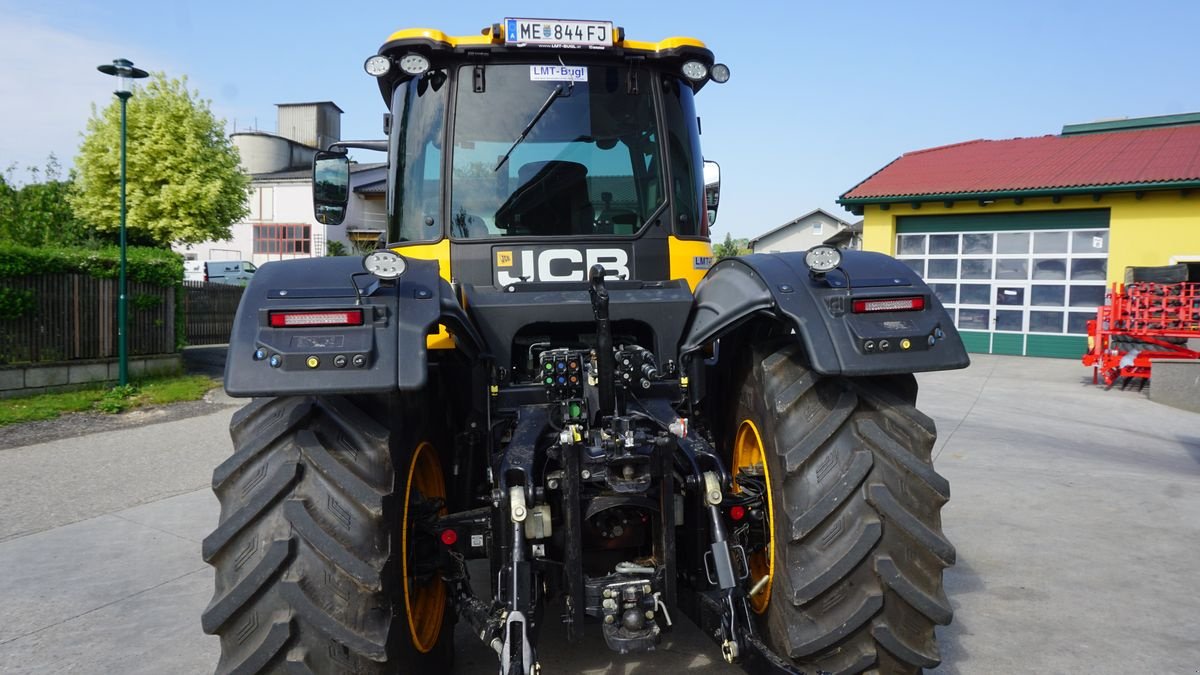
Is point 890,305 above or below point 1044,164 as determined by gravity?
below

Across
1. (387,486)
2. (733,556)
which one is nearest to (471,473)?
(387,486)

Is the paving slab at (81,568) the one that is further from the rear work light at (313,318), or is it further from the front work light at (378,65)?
the front work light at (378,65)

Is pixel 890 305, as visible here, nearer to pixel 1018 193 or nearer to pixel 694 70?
pixel 694 70

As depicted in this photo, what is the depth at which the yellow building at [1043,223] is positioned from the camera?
1777 centimetres

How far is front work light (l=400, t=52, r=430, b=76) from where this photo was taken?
3734 mm

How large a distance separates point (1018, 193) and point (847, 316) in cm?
1843

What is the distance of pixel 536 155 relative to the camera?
12.5 ft

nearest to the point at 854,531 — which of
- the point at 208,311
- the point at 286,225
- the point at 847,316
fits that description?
the point at 847,316

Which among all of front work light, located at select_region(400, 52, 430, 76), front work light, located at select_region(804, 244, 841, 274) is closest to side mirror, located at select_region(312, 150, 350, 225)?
front work light, located at select_region(400, 52, 430, 76)

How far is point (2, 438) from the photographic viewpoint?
9.09 metres

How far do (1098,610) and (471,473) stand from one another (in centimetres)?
351

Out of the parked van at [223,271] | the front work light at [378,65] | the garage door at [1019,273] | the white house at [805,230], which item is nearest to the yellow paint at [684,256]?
the front work light at [378,65]

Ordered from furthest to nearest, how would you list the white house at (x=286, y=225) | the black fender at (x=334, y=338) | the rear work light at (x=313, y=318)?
the white house at (x=286, y=225)
the rear work light at (x=313, y=318)
the black fender at (x=334, y=338)

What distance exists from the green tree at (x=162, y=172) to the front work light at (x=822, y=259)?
1950 cm
